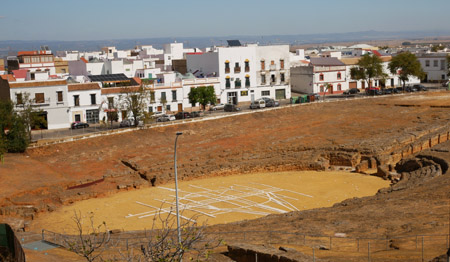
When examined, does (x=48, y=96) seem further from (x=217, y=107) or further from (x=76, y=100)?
(x=217, y=107)

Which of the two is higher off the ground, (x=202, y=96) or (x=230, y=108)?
(x=202, y=96)

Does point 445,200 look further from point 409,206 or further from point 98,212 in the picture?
point 98,212

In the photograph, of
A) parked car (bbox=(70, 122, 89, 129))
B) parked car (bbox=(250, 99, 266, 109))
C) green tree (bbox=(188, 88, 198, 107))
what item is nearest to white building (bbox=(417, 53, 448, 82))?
parked car (bbox=(250, 99, 266, 109))

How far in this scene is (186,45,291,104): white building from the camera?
3477 inches

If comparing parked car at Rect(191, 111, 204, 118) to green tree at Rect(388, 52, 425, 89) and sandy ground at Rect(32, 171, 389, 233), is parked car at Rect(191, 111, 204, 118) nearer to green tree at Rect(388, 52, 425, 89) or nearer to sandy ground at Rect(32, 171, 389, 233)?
sandy ground at Rect(32, 171, 389, 233)

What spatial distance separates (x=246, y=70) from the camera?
9006 centimetres

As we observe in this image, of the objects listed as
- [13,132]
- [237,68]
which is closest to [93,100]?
[13,132]

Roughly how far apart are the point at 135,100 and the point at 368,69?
42272 millimetres

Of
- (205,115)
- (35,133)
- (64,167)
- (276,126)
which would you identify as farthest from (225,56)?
(64,167)

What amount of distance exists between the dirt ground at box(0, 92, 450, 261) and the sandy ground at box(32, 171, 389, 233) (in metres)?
1.75

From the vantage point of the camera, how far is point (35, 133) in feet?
220

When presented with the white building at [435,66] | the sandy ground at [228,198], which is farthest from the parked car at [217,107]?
the white building at [435,66]

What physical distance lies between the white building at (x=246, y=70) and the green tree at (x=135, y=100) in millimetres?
17284

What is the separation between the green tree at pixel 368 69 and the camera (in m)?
94.8
